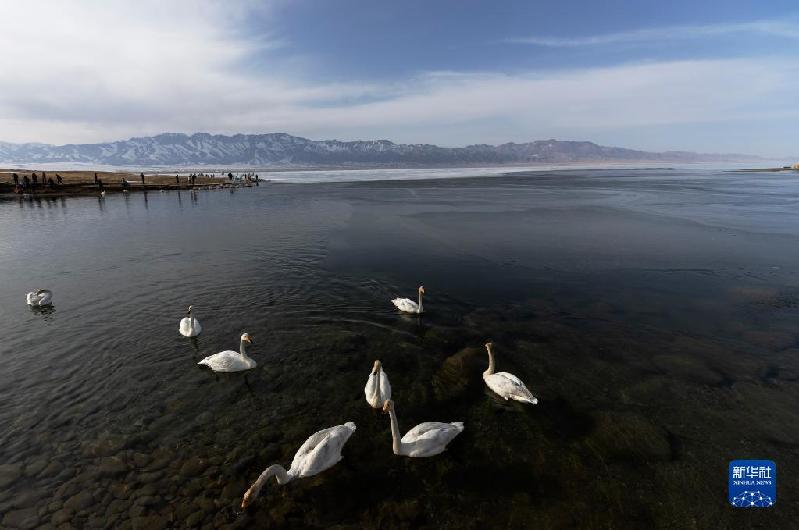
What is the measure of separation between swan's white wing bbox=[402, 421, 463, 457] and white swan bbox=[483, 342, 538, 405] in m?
2.15

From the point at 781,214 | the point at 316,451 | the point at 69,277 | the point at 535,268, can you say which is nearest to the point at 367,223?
the point at 535,268

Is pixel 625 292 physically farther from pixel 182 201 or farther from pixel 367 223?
pixel 182 201

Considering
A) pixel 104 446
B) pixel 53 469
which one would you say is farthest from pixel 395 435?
pixel 53 469

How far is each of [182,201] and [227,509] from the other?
5533 centimetres

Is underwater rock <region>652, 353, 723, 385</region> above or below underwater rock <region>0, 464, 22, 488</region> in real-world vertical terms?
above

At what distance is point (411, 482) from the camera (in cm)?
827

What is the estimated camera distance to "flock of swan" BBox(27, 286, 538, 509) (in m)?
8.15

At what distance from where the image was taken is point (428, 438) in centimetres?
888

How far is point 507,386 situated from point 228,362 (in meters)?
8.06

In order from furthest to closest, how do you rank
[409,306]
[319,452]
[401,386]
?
[409,306] → [401,386] → [319,452]

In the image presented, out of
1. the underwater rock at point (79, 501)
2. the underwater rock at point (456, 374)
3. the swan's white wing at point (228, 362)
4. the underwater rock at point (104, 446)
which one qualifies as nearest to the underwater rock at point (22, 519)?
the underwater rock at point (79, 501)

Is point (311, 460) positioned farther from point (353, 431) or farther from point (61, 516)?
point (61, 516)

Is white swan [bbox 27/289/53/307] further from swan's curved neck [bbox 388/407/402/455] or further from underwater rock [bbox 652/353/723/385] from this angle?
underwater rock [bbox 652/353/723/385]

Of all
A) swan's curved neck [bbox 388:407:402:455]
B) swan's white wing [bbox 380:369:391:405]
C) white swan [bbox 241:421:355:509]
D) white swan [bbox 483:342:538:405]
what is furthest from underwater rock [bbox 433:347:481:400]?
white swan [bbox 241:421:355:509]
